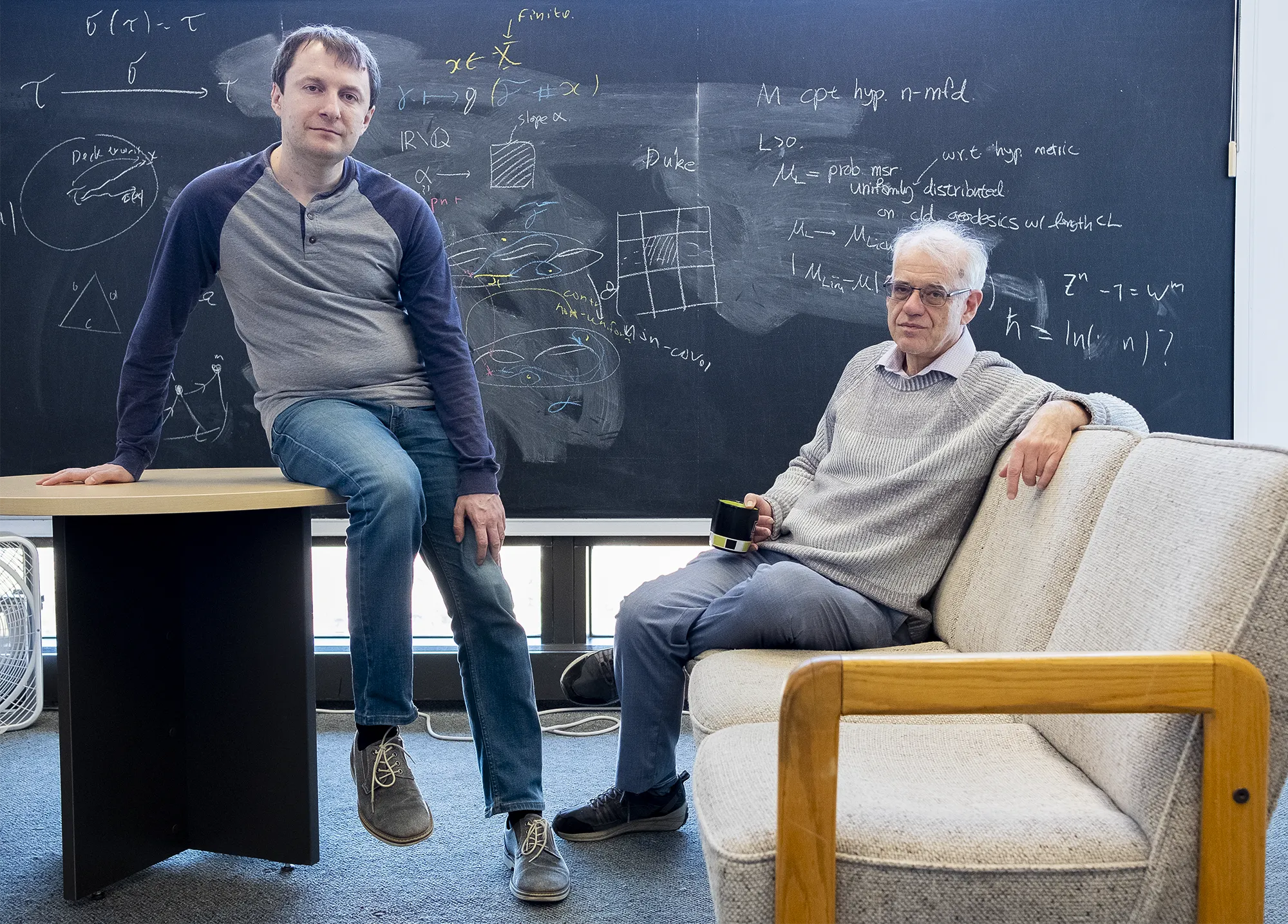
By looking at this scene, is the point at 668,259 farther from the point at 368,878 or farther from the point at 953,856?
the point at 953,856

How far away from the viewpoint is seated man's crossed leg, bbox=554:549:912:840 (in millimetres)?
1934

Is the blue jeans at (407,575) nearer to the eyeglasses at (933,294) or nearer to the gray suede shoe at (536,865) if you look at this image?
the gray suede shoe at (536,865)

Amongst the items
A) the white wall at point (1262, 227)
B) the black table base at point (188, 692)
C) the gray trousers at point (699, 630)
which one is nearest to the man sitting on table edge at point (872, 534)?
the gray trousers at point (699, 630)

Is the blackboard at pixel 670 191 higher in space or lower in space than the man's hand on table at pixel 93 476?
higher

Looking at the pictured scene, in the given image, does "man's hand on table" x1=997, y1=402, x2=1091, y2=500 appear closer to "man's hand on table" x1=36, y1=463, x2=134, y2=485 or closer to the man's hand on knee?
the man's hand on knee

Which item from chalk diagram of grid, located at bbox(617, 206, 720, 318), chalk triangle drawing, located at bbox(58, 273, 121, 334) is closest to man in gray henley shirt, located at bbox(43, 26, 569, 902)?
chalk diagram of grid, located at bbox(617, 206, 720, 318)

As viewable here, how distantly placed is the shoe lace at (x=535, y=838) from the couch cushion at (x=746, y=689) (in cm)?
37

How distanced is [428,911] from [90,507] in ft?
2.96

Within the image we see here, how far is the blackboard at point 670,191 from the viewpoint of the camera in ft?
9.62

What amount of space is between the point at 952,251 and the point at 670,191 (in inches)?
42.3

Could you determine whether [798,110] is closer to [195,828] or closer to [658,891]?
[658,891]

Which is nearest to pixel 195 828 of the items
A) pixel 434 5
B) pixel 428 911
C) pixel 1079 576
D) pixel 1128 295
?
pixel 428 911

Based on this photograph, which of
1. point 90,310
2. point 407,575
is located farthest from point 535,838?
point 90,310

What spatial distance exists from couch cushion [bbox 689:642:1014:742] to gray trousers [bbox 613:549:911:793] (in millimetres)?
33
